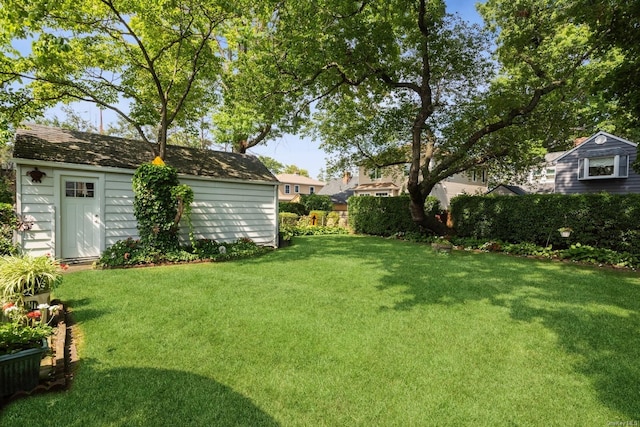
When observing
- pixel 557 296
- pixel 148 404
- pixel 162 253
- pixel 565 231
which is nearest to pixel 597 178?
pixel 565 231

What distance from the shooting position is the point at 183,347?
3.24 m

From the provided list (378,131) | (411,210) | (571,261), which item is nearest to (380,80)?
(378,131)

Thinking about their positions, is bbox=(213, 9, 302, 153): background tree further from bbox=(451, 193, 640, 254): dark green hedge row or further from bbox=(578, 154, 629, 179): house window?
bbox=(578, 154, 629, 179): house window

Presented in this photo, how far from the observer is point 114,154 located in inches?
332

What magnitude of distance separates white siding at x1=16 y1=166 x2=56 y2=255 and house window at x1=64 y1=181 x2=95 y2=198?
0.31 metres

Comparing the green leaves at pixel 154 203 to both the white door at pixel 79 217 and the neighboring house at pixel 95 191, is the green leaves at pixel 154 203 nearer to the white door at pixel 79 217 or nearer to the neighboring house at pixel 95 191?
the neighboring house at pixel 95 191

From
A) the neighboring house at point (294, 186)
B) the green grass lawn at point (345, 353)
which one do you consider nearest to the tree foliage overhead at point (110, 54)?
the green grass lawn at point (345, 353)

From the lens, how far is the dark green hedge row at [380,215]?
1387cm

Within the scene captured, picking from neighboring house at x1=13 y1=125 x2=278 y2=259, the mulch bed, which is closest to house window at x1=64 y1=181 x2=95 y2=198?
neighboring house at x1=13 y1=125 x2=278 y2=259

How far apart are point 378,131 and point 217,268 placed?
899 cm

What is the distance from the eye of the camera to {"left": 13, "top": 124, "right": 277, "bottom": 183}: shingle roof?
7.27 m

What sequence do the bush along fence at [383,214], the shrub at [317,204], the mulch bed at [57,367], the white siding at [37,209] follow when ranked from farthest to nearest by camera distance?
the shrub at [317,204]
the bush along fence at [383,214]
the white siding at [37,209]
the mulch bed at [57,367]

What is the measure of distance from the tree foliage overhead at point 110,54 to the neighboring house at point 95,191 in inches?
44.2

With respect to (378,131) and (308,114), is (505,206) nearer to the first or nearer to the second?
(378,131)
